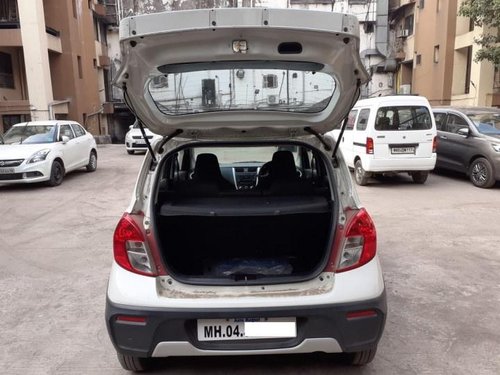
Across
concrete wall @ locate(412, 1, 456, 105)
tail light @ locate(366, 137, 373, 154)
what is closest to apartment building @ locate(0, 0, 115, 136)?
tail light @ locate(366, 137, 373, 154)

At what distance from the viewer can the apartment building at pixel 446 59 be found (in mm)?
17469

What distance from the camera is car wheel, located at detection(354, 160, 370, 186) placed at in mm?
Answer: 9617

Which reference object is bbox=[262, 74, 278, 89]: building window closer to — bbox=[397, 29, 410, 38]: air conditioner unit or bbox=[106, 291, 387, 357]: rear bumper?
bbox=[106, 291, 387, 357]: rear bumper

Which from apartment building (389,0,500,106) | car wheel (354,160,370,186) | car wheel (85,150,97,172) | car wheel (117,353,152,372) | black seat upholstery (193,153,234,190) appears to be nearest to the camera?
car wheel (117,353,152,372)

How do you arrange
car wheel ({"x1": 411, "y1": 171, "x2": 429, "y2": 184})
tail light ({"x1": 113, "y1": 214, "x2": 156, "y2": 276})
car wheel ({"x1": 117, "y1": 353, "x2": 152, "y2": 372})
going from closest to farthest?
tail light ({"x1": 113, "y1": 214, "x2": 156, "y2": 276}) → car wheel ({"x1": 117, "y1": 353, "x2": 152, "y2": 372}) → car wheel ({"x1": 411, "y1": 171, "x2": 429, "y2": 184})

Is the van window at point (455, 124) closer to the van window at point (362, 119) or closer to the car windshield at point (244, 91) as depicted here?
the van window at point (362, 119)

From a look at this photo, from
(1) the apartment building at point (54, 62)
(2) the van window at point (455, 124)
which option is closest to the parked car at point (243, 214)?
(2) the van window at point (455, 124)

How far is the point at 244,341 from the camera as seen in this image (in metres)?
2.56

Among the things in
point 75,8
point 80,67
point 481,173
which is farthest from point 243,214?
point 75,8

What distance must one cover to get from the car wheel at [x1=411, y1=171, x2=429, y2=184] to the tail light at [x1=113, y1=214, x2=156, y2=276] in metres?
8.29

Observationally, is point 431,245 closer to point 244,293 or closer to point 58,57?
point 244,293

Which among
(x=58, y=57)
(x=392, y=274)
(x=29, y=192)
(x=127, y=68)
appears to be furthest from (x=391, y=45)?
(x=127, y=68)

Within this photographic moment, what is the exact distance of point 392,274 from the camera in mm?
4609

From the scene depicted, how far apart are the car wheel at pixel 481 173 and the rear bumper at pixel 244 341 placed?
25.2 feet
